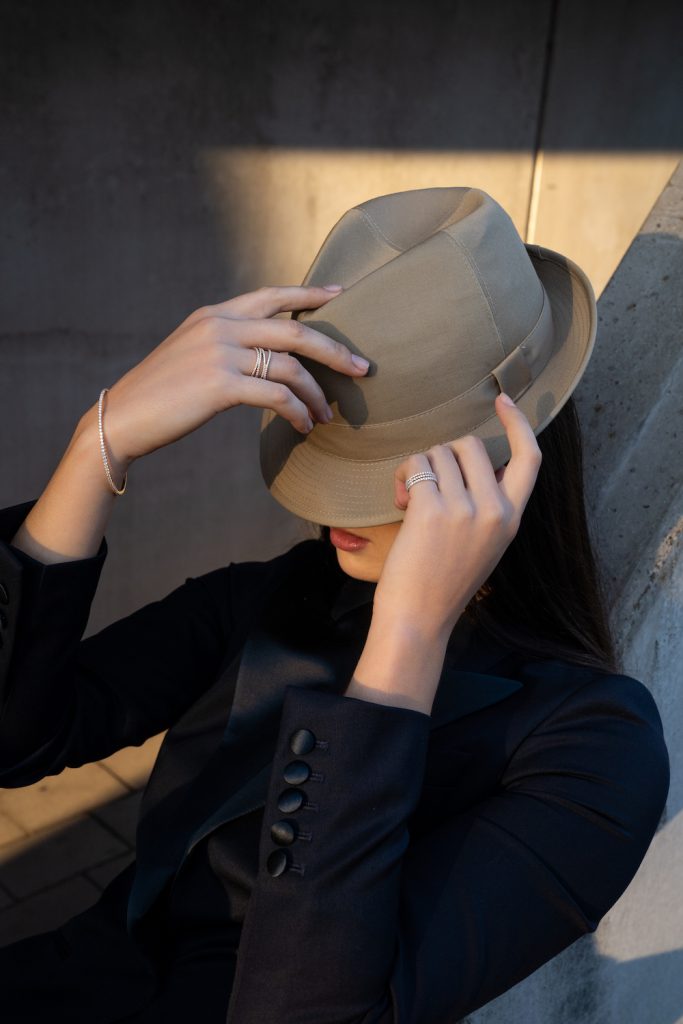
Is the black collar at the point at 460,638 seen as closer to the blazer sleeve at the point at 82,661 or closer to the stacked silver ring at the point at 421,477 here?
the blazer sleeve at the point at 82,661

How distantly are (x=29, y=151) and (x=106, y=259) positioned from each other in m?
0.48

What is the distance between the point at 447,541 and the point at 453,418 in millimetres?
319

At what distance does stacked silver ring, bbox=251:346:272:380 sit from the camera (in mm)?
1600

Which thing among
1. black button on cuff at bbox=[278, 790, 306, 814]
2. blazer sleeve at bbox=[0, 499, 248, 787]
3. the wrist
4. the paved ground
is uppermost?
the wrist

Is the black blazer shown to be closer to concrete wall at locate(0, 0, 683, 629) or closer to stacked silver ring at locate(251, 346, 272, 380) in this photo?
stacked silver ring at locate(251, 346, 272, 380)

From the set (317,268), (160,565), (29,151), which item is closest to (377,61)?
(29,151)

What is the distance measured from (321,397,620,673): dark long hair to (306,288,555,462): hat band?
15cm

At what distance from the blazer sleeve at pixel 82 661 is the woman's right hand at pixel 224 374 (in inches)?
9.3

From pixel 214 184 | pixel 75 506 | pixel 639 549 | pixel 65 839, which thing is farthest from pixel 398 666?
pixel 214 184

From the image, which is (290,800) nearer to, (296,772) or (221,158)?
(296,772)

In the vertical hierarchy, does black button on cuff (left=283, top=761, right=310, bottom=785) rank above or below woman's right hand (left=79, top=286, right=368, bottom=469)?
below

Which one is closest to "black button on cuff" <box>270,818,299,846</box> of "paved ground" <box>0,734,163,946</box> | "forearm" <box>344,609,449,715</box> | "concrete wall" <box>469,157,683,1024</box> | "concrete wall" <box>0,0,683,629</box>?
"forearm" <box>344,609,449,715</box>

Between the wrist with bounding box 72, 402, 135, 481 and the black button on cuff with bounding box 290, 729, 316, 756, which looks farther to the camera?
the wrist with bounding box 72, 402, 135, 481

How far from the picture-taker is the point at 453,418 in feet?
5.57
